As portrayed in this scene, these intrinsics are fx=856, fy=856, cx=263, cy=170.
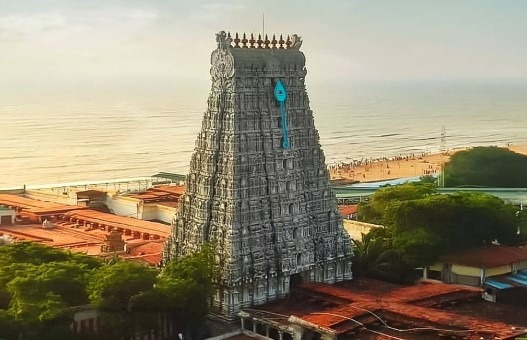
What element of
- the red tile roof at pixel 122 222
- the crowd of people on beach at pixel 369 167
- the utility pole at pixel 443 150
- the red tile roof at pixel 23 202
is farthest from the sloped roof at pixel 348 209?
the crowd of people on beach at pixel 369 167

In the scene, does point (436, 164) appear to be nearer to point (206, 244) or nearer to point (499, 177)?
point (499, 177)

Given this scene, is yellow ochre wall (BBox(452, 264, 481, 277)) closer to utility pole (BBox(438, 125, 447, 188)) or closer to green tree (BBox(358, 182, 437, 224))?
green tree (BBox(358, 182, 437, 224))

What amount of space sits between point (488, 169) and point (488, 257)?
Answer: 3776cm

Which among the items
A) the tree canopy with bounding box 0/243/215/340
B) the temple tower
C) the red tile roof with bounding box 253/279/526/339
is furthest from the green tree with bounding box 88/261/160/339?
the red tile roof with bounding box 253/279/526/339

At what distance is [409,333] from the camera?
27156mm

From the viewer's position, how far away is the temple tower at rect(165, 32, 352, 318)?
30.0 meters

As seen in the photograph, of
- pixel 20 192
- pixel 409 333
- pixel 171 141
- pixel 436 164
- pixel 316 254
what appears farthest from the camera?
pixel 171 141

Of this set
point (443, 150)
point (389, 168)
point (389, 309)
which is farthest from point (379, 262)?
A: point (443, 150)

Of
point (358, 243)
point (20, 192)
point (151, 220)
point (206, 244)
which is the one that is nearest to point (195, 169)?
point (206, 244)

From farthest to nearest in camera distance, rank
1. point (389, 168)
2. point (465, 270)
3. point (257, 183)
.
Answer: point (389, 168) → point (465, 270) → point (257, 183)

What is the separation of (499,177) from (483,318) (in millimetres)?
44270

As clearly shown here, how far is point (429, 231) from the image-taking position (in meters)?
36.7

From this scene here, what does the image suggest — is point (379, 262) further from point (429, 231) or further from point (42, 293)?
point (42, 293)

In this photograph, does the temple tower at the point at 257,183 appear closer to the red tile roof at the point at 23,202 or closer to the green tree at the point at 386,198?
the green tree at the point at 386,198
